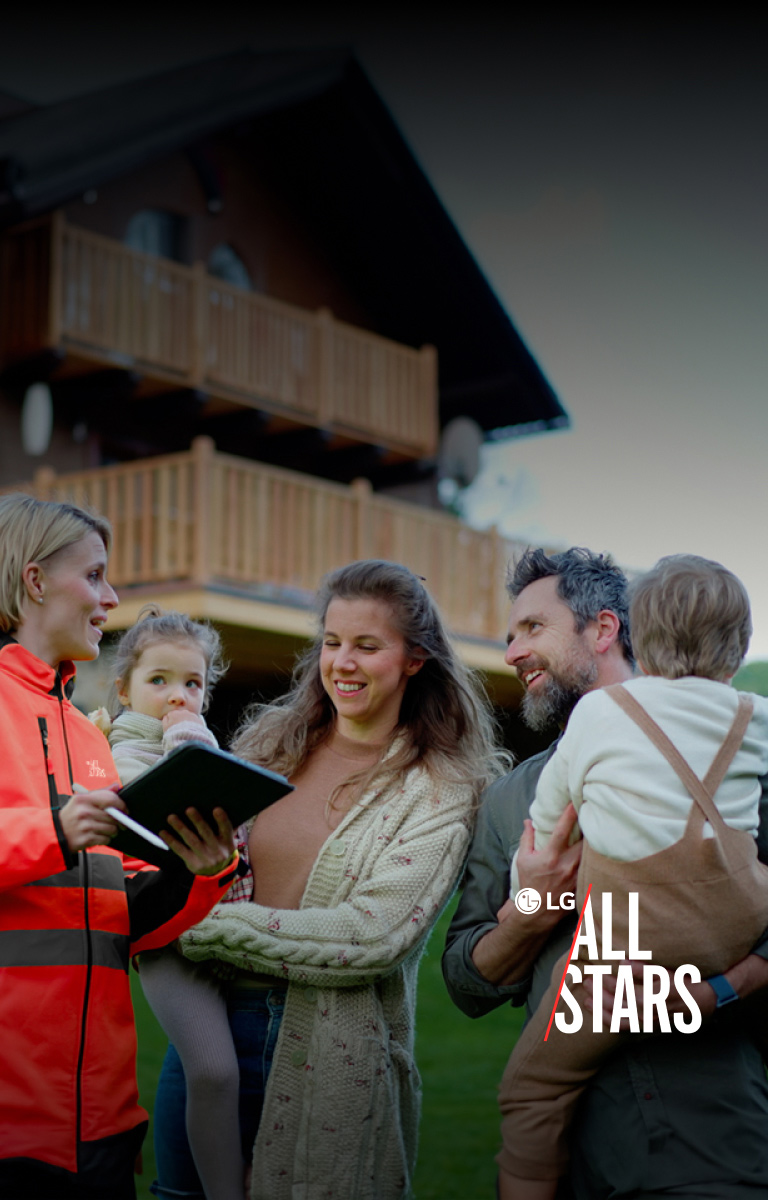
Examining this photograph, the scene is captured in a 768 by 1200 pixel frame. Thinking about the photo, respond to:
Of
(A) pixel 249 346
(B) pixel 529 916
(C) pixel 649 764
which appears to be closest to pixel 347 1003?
(B) pixel 529 916

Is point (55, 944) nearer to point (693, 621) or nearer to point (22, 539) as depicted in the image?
point (22, 539)

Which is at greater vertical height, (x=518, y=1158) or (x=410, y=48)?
(x=410, y=48)

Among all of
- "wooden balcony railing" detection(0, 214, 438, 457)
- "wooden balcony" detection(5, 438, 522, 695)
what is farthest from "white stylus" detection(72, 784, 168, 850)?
"wooden balcony railing" detection(0, 214, 438, 457)

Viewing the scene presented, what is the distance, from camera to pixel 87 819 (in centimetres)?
225

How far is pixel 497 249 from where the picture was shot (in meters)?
16.1

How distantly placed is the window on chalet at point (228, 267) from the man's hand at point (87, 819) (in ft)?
42.1

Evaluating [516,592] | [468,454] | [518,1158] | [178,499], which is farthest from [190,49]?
[518,1158]

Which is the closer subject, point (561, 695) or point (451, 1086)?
point (561, 695)

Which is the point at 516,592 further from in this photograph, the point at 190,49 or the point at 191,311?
the point at 190,49

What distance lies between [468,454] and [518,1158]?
43.3 ft

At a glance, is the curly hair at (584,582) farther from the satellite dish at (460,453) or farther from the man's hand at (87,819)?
the satellite dish at (460,453)

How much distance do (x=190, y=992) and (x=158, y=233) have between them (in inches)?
488

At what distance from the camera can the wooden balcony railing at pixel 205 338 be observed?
38.7 feet

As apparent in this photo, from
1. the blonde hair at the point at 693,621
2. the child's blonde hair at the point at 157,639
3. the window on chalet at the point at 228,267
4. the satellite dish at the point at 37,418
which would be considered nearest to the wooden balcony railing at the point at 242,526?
the satellite dish at the point at 37,418
